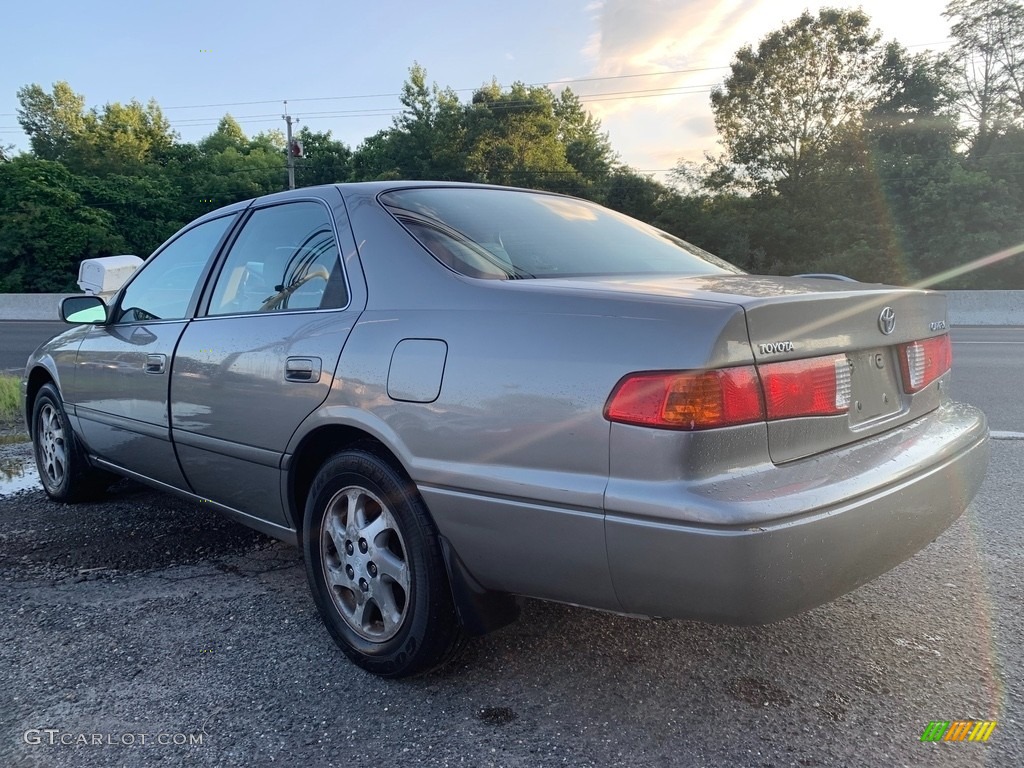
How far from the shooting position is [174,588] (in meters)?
3.13

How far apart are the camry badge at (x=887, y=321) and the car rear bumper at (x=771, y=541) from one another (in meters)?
0.37

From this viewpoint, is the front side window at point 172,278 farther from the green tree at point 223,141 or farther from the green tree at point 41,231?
the green tree at point 223,141

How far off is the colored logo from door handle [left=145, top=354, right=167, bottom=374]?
3.08 meters

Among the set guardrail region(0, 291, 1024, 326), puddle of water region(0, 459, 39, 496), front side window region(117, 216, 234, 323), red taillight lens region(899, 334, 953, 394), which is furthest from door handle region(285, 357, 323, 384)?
guardrail region(0, 291, 1024, 326)

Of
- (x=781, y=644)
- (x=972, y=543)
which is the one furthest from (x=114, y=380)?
(x=972, y=543)

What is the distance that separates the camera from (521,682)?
2.32 m

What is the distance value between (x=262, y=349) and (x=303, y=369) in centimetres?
30

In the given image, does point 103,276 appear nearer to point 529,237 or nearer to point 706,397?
point 529,237

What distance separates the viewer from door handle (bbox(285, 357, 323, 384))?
2477 mm

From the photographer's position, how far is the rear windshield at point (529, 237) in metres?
2.42

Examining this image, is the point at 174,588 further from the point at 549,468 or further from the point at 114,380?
the point at 549,468

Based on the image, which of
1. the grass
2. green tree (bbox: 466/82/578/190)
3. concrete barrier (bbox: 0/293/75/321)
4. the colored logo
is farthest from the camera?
green tree (bbox: 466/82/578/190)

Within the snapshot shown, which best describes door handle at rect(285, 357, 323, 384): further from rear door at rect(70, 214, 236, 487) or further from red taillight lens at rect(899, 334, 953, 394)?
red taillight lens at rect(899, 334, 953, 394)

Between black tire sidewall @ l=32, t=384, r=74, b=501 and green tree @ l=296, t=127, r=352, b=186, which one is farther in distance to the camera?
green tree @ l=296, t=127, r=352, b=186
